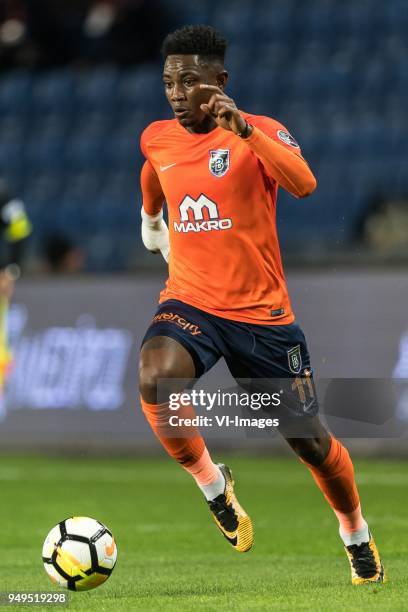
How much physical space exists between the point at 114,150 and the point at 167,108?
0.84 m

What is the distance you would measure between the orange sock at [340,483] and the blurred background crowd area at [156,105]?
750 cm

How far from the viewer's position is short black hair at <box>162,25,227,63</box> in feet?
18.8

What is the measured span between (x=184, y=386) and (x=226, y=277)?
0.52 metres

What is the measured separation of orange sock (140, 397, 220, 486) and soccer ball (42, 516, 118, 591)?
534mm

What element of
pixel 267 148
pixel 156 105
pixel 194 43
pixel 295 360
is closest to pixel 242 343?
pixel 295 360

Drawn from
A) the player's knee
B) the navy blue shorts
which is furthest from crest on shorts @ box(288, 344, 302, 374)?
the player's knee

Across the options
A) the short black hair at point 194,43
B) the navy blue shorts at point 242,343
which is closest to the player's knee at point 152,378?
the navy blue shorts at point 242,343

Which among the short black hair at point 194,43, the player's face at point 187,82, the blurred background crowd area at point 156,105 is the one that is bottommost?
the blurred background crowd area at point 156,105

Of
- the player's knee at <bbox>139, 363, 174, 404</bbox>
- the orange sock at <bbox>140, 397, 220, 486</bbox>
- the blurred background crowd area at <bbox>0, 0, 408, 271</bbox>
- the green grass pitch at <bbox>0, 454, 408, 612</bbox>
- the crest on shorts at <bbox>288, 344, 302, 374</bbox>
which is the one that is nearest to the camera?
the green grass pitch at <bbox>0, 454, 408, 612</bbox>

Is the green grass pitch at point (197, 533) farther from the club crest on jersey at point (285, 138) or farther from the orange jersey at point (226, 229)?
the club crest on jersey at point (285, 138)

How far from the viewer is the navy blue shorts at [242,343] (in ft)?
18.7

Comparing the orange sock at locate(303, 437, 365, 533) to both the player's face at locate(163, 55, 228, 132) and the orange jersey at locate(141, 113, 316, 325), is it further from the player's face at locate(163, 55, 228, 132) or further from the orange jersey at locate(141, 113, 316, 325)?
the player's face at locate(163, 55, 228, 132)

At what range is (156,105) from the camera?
693 inches

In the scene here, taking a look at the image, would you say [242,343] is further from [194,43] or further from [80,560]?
[194,43]
